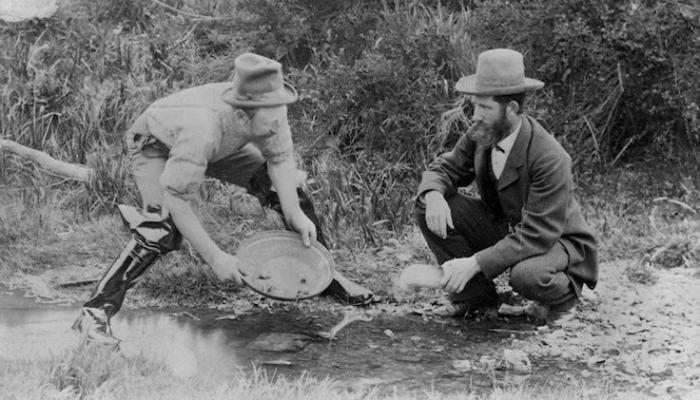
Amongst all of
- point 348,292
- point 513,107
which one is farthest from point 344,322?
point 513,107

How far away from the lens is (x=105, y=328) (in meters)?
4.73

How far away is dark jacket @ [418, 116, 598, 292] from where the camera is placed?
487 centimetres

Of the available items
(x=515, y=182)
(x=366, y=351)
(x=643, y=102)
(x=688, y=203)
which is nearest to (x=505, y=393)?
(x=366, y=351)

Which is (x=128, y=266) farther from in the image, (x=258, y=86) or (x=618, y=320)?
(x=618, y=320)

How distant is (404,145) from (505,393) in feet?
11.3

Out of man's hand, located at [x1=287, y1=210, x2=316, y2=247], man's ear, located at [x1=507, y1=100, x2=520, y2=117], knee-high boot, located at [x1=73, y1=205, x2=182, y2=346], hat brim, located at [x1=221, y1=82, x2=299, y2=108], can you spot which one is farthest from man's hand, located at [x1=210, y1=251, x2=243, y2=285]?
man's ear, located at [x1=507, y1=100, x2=520, y2=117]

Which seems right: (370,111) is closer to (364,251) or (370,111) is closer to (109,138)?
(364,251)

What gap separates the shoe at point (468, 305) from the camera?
537 cm

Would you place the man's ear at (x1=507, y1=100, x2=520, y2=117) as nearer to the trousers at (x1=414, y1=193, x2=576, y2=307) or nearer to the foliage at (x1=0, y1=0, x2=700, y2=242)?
the trousers at (x1=414, y1=193, x2=576, y2=307)

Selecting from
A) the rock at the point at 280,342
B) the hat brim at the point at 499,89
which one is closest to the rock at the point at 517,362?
the rock at the point at 280,342

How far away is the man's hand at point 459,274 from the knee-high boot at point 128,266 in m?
1.41

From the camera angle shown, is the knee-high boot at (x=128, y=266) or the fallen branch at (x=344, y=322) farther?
the fallen branch at (x=344, y=322)

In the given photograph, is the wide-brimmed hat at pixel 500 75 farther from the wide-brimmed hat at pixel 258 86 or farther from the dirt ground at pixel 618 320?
the dirt ground at pixel 618 320

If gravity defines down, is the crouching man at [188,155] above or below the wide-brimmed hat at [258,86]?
below
